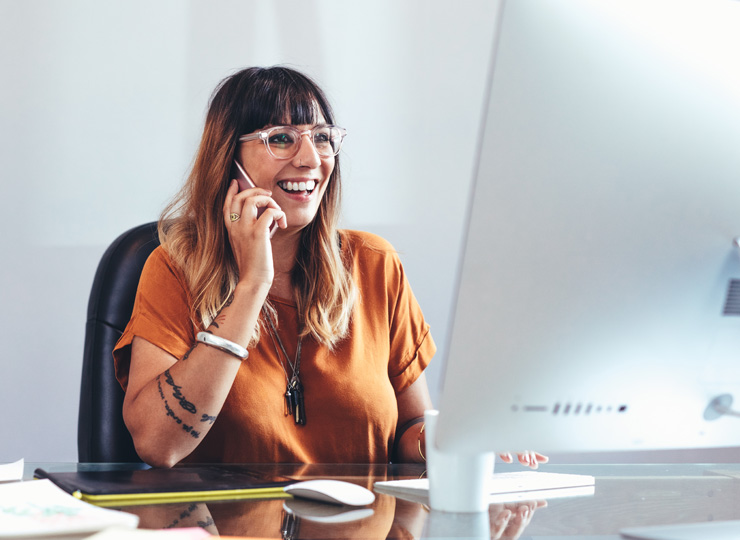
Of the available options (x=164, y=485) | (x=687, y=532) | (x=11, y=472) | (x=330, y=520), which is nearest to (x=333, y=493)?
(x=330, y=520)

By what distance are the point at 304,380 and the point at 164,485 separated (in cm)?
53

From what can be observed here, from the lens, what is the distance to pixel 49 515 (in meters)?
0.72

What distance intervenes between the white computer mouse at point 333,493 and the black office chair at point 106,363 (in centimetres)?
58

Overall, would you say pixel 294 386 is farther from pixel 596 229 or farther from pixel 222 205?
pixel 596 229

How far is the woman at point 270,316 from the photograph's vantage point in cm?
123

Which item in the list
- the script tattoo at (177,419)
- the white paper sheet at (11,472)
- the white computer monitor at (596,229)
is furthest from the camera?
the script tattoo at (177,419)

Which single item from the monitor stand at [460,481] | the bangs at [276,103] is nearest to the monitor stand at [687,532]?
the monitor stand at [460,481]

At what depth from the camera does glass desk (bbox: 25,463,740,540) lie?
720 millimetres

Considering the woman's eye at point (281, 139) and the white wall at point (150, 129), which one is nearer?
the woman's eye at point (281, 139)

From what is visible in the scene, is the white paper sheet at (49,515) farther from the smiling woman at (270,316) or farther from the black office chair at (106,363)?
the black office chair at (106,363)

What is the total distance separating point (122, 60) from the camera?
7.48 ft

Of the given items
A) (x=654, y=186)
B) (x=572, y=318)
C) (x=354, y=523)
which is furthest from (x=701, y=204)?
(x=354, y=523)

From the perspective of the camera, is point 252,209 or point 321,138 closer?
point 252,209

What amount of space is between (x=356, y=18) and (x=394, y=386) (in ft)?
4.51
